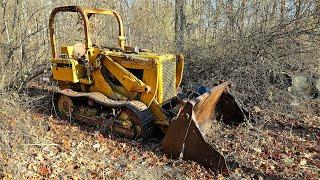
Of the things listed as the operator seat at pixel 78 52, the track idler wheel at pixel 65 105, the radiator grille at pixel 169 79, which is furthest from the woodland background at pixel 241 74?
the operator seat at pixel 78 52

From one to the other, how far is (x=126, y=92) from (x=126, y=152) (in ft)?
4.33

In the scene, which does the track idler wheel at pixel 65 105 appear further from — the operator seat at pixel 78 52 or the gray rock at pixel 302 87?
the gray rock at pixel 302 87

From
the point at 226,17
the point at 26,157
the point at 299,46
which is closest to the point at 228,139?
the point at 26,157

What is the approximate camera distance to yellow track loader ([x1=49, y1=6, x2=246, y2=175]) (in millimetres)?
5879

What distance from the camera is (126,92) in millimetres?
6395

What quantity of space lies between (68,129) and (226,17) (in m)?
5.85

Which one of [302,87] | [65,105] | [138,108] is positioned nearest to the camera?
[138,108]

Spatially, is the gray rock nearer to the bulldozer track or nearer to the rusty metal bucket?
the rusty metal bucket

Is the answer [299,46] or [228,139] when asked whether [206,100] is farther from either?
[299,46]

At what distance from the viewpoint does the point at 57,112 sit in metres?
6.97

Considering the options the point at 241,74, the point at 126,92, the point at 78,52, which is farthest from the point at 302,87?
the point at 78,52

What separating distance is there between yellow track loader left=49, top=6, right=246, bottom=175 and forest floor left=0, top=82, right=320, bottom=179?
0.79ft

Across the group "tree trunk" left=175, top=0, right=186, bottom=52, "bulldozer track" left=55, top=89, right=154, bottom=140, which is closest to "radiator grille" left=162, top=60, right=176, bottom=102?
"bulldozer track" left=55, top=89, right=154, bottom=140

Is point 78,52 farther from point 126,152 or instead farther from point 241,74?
point 241,74
